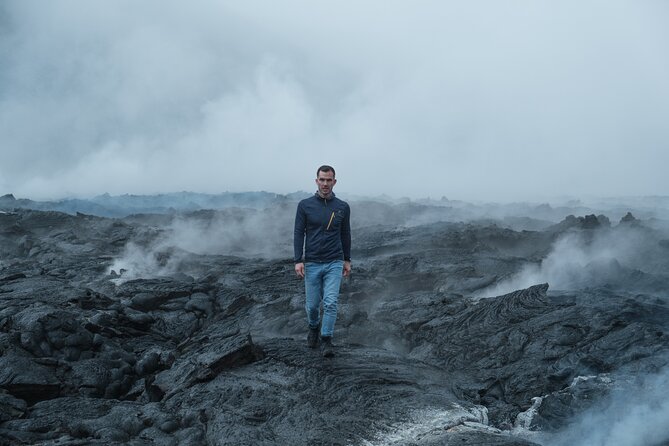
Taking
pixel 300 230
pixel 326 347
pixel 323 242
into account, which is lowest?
pixel 326 347

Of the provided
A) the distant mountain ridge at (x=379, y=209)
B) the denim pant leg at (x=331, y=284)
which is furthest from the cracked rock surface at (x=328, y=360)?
Answer: the distant mountain ridge at (x=379, y=209)

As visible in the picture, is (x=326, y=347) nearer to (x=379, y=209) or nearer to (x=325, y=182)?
(x=325, y=182)

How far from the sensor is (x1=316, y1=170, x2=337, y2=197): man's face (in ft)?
26.2

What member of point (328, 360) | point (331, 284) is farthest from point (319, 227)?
point (328, 360)

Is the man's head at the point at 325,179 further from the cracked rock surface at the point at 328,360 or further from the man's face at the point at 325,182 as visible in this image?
the cracked rock surface at the point at 328,360

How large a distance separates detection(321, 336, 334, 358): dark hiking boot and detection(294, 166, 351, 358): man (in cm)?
44

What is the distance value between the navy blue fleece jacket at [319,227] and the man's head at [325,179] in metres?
0.16

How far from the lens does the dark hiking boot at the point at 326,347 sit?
8.69m

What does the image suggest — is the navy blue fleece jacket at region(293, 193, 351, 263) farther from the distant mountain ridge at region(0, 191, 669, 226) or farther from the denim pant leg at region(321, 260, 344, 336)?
the distant mountain ridge at region(0, 191, 669, 226)

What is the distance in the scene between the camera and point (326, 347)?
28.7 feet

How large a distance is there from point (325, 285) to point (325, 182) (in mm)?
1894

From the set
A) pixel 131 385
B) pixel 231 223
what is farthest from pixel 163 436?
pixel 231 223

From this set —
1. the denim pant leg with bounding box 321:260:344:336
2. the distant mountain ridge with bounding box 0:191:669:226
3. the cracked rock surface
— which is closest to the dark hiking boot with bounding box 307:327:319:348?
the cracked rock surface

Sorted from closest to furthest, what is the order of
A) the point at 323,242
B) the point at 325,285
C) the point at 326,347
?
the point at 323,242 < the point at 325,285 < the point at 326,347
